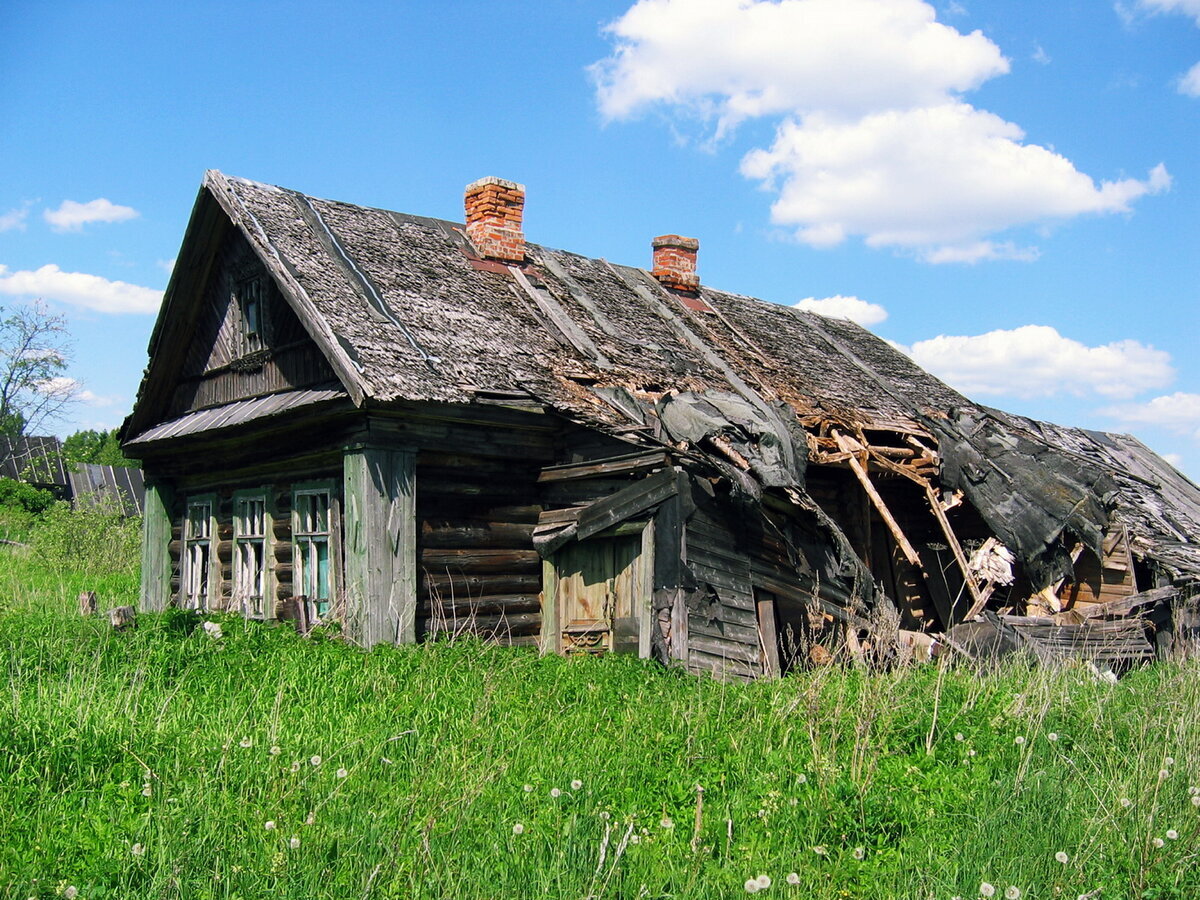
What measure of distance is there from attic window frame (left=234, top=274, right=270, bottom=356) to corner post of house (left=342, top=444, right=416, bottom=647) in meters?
2.94

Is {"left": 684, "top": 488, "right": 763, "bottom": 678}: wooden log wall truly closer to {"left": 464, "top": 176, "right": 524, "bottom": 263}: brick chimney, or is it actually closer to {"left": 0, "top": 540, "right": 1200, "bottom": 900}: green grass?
{"left": 0, "top": 540, "right": 1200, "bottom": 900}: green grass

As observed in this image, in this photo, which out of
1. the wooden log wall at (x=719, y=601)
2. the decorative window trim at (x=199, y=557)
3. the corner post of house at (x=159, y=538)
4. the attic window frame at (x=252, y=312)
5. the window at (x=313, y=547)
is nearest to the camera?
the wooden log wall at (x=719, y=601)

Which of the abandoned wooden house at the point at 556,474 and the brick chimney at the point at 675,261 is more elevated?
the brick chimney at the point at 675,261

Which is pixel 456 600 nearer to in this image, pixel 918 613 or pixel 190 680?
pixel 190 680

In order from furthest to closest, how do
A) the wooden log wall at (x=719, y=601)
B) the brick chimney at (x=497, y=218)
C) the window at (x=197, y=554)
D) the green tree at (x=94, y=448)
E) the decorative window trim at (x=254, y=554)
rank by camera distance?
1. the green tree at (x=94, y=448)
2. the brick chimney at (x=497, y=218)
3. the window at (x=197, y=554)
4. the decorative window trim at (x=254, y=554)
5. the wooden log wall at (x=719, y=601)

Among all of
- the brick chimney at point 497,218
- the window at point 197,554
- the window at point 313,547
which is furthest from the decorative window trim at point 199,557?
the brick chimney at point 497,218

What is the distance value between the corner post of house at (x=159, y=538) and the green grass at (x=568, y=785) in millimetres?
6144

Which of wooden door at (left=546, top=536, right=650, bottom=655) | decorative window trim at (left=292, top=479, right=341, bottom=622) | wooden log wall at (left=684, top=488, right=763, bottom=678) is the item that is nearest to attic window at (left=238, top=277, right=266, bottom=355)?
decorative window trim at (left=292, top=479, right=341, bottom=622)

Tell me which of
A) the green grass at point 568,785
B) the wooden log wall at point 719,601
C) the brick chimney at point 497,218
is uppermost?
the brick chimney at point 497,218

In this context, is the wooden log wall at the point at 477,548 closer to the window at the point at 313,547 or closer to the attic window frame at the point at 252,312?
the window at the point at 313,547

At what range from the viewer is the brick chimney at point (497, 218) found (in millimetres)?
13398

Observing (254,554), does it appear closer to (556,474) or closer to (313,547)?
(313,547)

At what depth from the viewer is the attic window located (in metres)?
11.7

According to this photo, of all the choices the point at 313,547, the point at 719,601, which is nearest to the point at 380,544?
the point at 313,547
